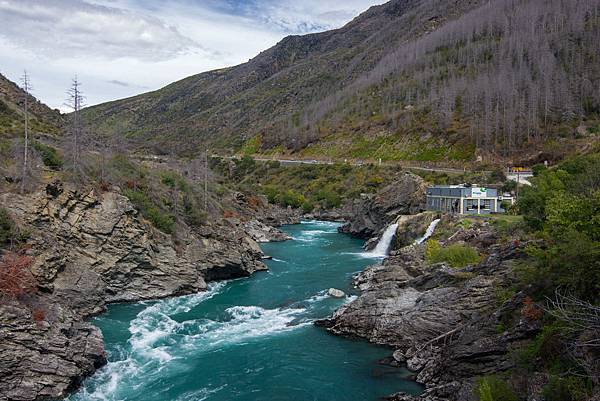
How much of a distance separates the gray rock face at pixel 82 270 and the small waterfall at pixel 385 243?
16.9m

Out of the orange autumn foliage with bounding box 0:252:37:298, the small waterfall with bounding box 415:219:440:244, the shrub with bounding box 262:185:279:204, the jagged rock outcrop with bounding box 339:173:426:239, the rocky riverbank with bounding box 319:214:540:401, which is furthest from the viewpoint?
the shrub with bounding box 262:185:279:204

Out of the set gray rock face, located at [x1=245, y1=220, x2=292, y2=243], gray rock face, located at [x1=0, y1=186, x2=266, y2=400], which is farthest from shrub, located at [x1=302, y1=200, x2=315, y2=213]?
gray rock face, located at [x1=0, y1=186, x2=266, y2=400]

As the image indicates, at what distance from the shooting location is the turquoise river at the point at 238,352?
23984 millimetres

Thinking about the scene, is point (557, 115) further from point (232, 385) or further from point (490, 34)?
point (232, 385)

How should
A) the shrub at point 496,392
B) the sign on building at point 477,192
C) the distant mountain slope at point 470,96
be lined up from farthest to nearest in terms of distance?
the distant mountain slope at point 470,96, the sign on building at point 477,192, the shrub at point 496,392

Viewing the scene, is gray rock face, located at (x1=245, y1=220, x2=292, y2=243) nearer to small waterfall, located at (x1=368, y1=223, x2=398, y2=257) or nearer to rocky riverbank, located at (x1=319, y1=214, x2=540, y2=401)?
small waterfall, located at (x1=368, y1=223, x2=398, y2=257)

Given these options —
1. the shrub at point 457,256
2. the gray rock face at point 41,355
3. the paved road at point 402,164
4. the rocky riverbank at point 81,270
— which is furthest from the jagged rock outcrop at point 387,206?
the gray rock face at point 41,355

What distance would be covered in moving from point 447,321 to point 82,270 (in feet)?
84.0

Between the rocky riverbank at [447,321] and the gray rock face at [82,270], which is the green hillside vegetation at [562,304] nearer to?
the rocky riverbank at [447,321]

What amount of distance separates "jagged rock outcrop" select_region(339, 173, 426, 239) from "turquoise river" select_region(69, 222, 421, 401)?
98.0 ft

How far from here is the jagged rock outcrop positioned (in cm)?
7219

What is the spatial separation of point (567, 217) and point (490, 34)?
149 m

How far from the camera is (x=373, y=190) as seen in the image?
9725 centimetres

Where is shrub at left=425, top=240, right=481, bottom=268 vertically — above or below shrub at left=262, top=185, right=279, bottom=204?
below
